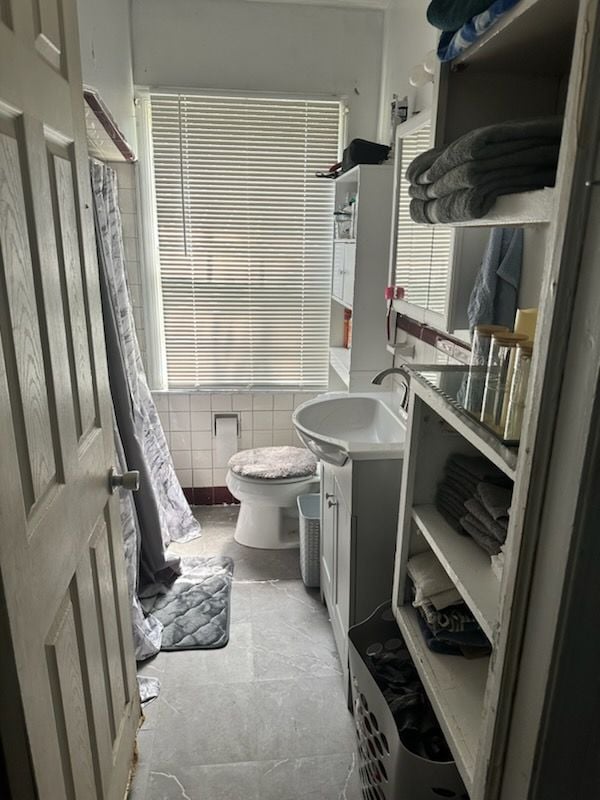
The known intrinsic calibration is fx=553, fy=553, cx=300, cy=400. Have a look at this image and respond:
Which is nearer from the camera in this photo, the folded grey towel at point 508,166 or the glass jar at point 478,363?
the folded grey towel at point 508,166

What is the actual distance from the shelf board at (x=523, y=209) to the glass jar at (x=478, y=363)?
23cm

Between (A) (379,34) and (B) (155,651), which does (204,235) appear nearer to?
(A) (379,34)

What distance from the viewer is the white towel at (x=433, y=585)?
1276mm

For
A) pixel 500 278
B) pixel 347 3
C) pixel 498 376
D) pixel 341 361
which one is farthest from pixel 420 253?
pixel 347 3

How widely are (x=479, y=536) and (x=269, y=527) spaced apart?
186cm

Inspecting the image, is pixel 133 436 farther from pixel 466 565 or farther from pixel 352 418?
pixel 466 565

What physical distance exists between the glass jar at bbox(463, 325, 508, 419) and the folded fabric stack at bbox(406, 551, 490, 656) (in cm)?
48

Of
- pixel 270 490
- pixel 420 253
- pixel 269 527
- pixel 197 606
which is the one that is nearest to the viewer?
pixel 420 253

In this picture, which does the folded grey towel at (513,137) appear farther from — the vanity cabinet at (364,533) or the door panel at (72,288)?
the vanity cabinet at (364,533)

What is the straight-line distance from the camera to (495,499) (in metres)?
1.11

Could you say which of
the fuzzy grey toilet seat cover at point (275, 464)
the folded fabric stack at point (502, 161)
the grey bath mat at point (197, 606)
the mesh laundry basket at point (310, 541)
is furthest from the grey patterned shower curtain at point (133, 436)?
the folded fabric stack at point (502, 161)

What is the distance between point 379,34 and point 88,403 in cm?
257

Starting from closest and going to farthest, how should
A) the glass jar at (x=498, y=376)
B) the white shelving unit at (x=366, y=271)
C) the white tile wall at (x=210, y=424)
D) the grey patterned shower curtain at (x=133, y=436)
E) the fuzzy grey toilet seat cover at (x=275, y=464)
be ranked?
the glass jar at (x=498, y=376)
the grey patterned shower curtain at (x=133, y=436)
the white shelving unit at (x=366, y=271)
the fuzzy grey toilet seat cover at (x=275, y=464)
the white tile wall at (x=210, y=424)

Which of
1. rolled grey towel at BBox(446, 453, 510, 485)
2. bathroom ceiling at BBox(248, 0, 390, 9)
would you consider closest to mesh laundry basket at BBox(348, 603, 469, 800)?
rolled grey towel at BBox(446, 453, 510, 485)
